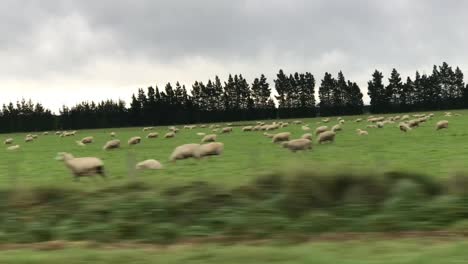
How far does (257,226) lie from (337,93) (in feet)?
478

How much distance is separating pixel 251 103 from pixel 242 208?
5604 inches

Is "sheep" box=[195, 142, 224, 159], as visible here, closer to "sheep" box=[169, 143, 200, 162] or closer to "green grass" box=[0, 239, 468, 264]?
"sheep" box=[169, 143, 200, 162]

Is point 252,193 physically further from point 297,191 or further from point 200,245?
point 200,245

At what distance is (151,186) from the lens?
450 inches

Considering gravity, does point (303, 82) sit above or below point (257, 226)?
above

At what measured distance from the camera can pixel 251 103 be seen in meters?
152

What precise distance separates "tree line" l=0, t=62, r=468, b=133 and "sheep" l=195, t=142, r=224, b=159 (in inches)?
4121

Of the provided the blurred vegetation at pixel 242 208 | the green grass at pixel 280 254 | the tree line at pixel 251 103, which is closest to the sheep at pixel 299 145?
the blurred vegetation at pixel 242 208

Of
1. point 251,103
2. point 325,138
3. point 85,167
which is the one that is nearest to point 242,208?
point 85,167

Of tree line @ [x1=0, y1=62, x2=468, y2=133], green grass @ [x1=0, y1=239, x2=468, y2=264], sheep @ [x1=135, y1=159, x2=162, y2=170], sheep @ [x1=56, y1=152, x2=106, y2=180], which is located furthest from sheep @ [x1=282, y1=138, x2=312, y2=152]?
tree line @ [x1=0, y1=62, x2=468, y2=133]

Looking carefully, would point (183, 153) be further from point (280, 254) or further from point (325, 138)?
point (280, 254)

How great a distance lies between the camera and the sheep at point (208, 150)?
28016 mm

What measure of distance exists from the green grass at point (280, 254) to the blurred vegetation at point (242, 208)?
1.01 m

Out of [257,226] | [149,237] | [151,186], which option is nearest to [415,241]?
[257,226]
